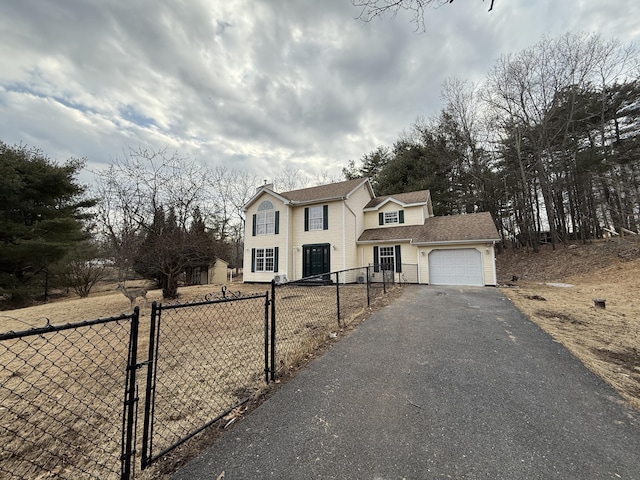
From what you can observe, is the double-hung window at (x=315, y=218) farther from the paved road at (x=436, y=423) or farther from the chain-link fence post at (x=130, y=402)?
the chain-link fence post at (x=130, y=402)

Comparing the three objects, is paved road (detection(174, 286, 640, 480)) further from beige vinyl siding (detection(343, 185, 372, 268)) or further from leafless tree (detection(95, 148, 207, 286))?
beige vinyl siding (detection(343, 185, 372, 268))

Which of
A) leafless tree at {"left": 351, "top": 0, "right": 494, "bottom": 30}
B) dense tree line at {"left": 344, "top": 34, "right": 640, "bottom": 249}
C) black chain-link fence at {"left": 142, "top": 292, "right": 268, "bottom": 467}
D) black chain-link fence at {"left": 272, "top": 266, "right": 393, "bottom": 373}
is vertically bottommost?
black chain-link fence at {"left": 142, "top": 292, "right": 268, "bottom": 467}

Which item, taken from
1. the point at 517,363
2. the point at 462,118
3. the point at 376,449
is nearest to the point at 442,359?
the point at 517,363

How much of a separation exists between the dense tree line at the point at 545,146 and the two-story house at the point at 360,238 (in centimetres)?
762

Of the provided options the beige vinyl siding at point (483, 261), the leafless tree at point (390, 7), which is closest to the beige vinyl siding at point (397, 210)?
the beige vinyl siding at point (483, 261)

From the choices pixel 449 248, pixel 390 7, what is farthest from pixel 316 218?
pixel 390 7

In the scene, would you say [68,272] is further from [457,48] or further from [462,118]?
[462,118]

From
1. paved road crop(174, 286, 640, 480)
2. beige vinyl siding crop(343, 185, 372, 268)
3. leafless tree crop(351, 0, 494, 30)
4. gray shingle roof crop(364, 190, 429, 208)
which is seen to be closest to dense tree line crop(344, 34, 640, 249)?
gray shingle roof crop(364, 190, 429, 208)

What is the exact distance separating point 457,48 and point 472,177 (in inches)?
698

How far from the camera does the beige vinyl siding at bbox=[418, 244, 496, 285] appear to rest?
42.3 ft

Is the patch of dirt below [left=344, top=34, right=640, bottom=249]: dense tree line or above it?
below

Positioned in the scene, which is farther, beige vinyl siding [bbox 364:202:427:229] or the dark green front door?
beige vinyl siding [bbox 364:202:427:229]

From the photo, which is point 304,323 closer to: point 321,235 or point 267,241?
point 321,235

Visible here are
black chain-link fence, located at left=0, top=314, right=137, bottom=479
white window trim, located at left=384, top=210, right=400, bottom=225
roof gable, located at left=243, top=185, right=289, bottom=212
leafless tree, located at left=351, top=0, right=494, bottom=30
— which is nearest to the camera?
black chain-link fence, located at left=0, top=314, right=137, bottom=479
